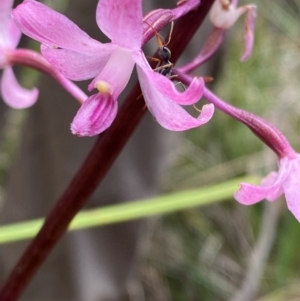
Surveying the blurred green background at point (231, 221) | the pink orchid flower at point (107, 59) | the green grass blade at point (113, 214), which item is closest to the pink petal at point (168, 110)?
the pink orchid flower at point (107, 59)

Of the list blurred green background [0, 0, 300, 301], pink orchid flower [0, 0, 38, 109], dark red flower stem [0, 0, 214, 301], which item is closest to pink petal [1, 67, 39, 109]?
pink orchid flower [0, 0, 38, 109]

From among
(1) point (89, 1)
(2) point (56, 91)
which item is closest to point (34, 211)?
(2) point (56, 91)

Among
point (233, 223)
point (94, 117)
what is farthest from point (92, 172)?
point (233, 223)

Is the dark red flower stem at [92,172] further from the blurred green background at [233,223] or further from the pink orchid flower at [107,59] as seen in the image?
the blurred green background at [233,223]

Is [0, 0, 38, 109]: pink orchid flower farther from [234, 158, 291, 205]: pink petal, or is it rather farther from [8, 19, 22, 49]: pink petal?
[234, 158, 291, 205]: pink petal

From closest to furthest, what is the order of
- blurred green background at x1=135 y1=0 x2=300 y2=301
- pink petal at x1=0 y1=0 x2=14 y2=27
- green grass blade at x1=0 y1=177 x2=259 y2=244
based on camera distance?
pink petal at x1=0 y1=0 x2=14 y2=27 → green grass blade at x1=0 y1=177 x2=259 y2=244 → blurred green background at x1=135 y1=0 x2=300 y2=301
